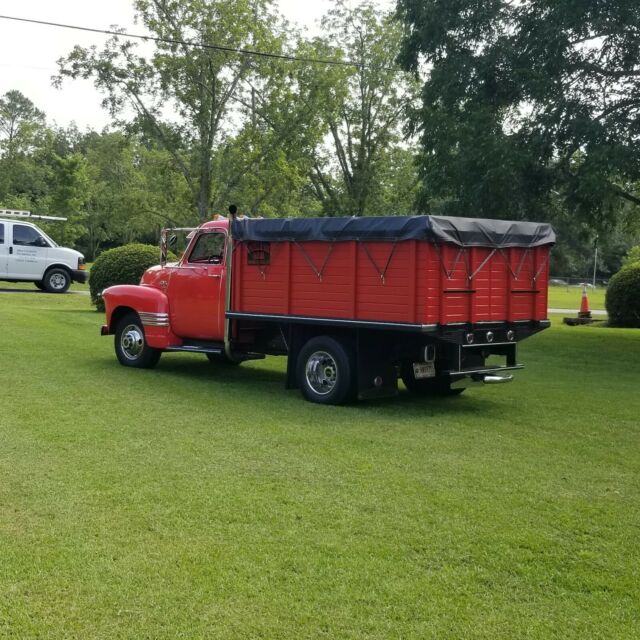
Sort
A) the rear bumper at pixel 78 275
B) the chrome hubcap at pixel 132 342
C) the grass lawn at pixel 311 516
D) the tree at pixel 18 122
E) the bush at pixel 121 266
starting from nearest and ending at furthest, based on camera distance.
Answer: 1. the grass lawn at pixel 311 516
2. the chrome hubcap at pixel 132 342
3. the bush at pixel 121 266
4. the rear bumper at pixel 78 275
5. the tree at pixel 18 122

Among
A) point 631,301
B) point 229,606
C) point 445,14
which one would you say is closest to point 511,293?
point 229,606

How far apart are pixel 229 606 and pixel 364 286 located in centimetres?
596

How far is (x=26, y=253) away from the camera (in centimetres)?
2727

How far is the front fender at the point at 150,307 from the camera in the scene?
12.6 m


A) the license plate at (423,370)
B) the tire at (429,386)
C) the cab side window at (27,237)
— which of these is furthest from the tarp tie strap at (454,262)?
the cab side window at (27,237)

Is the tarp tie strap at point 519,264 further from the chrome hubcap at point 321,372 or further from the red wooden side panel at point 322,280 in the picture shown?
the chrome hubcap at point 321,372

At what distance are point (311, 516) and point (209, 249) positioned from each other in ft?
22.8

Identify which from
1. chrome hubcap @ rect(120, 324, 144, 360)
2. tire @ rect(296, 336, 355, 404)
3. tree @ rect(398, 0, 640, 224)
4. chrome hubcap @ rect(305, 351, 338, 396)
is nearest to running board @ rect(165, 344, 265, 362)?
chrome hubcap @ rect(120, 324, 144, 360)

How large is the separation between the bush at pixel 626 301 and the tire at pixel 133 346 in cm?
1711

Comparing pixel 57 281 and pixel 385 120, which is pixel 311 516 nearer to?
pixel 57 281

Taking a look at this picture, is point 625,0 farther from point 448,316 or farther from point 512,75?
point 448,316

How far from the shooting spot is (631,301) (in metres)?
26.0

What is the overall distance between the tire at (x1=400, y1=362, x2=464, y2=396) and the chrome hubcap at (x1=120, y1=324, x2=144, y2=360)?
4.06 m

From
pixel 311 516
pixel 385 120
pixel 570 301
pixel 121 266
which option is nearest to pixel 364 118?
pixel 385 120
